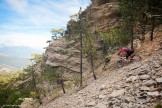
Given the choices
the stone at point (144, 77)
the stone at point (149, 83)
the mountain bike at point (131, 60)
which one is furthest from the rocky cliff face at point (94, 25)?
the stone at point (149, 83)

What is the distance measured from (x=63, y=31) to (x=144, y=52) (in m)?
63.5

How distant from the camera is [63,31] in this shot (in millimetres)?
91062

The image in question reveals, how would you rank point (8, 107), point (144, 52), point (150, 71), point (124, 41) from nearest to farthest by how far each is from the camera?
point (150, 71)
point (144, 52)
point (124, 41)
point (8, 107)

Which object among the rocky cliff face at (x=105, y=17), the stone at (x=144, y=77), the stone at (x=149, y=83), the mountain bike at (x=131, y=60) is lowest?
the stone at (x=149, y=83)

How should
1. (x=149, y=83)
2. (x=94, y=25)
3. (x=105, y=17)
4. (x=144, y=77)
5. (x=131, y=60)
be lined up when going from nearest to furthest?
1. (x=149, y=83)
2. (x=144, y=77)
3. (x=131, y=60)
4. (x=105, y=17)
5. (x=94, y=25)

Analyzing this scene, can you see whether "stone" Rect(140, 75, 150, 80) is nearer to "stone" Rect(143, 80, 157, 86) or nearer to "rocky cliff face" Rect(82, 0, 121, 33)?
"stone" Rect(143, 80, 157, 86)

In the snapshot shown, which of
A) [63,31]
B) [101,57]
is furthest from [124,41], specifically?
[63,31]

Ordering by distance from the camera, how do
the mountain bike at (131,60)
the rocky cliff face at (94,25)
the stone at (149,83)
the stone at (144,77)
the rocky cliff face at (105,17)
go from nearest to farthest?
the stone at (149,83) → the stone at (144,77) → the mountain bike at (131,60) → the rocky cliff face at (105,17) → the rocky cliff face at (94,25)

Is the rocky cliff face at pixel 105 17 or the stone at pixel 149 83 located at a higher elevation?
the rocky cliff face at pixel 105 17

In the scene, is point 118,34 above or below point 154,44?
above

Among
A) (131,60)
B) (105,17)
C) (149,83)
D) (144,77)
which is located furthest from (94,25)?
(149,83)

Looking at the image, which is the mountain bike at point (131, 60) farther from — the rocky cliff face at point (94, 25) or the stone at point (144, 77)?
the rocky cliff face at point (94, 25)

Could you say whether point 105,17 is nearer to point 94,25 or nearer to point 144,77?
point 94,25

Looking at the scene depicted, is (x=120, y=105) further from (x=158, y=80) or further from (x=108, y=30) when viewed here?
(x=108, y=30)
